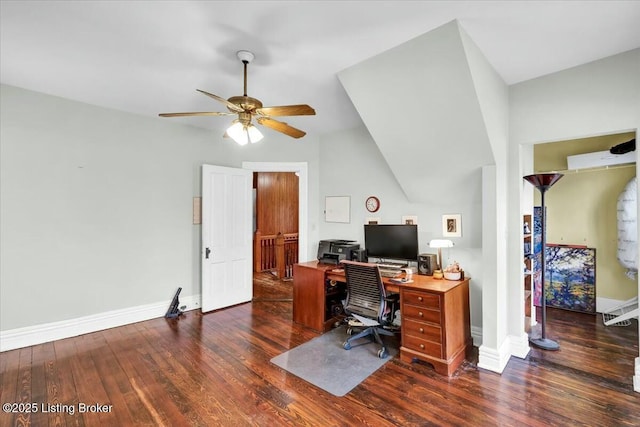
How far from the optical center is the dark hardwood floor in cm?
Result: 200

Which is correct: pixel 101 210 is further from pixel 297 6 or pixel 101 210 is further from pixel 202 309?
pixel 297 6

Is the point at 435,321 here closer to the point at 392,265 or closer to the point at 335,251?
the point at 392,265

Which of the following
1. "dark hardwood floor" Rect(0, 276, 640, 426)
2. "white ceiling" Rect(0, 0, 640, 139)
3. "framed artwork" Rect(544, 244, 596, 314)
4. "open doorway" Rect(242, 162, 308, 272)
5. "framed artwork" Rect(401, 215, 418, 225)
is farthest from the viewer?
"open doorway" Rect(242, 162, 308, 272)

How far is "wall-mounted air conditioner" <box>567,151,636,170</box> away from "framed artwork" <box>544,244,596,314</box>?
3.67 feet

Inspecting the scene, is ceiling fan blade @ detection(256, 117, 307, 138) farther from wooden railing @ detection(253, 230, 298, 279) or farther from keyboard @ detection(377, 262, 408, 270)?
wooden railing @ detection(253, 230, 298, 279)

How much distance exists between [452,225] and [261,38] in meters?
2.64

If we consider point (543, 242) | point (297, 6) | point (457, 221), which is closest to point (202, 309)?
point (457, 221)

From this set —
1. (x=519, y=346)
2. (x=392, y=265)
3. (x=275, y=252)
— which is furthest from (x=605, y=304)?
(x=275, y=252)

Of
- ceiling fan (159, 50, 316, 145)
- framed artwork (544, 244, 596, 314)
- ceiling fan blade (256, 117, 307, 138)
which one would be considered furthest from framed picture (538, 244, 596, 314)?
ceiling fan (159, 50, 316, 145)

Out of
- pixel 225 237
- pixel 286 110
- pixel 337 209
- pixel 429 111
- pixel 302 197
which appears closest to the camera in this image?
pixel 286 110

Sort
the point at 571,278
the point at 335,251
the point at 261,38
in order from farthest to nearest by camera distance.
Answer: the point at 571,278 < the point at 335,251 < the point at 261,38

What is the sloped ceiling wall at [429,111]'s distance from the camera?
7.46ft

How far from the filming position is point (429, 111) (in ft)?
8.61

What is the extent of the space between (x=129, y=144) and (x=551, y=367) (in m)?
5.12
